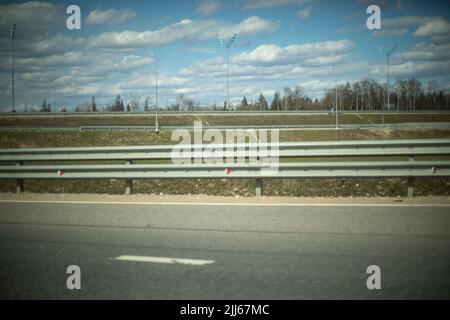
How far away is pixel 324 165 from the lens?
33.4ft

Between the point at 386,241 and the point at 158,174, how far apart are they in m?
6.01

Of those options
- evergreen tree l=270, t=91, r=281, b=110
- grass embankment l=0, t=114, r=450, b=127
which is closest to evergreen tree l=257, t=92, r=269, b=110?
evergreen tree l=270, t=91, r=281, b=110

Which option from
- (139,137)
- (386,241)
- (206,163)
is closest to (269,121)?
(139,137)

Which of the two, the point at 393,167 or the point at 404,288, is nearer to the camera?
the point at 404,288

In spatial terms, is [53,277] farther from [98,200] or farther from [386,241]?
[98,200]

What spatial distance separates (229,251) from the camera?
5895 mm

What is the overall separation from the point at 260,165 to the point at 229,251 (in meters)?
4.69

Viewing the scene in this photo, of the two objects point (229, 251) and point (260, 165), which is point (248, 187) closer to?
point (260, 165)

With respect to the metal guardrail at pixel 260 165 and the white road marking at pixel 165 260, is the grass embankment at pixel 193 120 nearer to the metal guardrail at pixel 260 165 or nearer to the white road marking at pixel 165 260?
the metal guardrail at pixel 260 165

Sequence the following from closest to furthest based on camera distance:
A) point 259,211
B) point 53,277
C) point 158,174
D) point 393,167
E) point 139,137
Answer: point 53,277
point 259,211
point 393,167
point 158,174
point 139,137

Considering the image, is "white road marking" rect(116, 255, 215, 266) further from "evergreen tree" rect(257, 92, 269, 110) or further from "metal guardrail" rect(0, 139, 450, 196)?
"evergreen tree" rect(257, 92, 269, 110)

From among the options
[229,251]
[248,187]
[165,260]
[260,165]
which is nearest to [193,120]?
[248,187]
